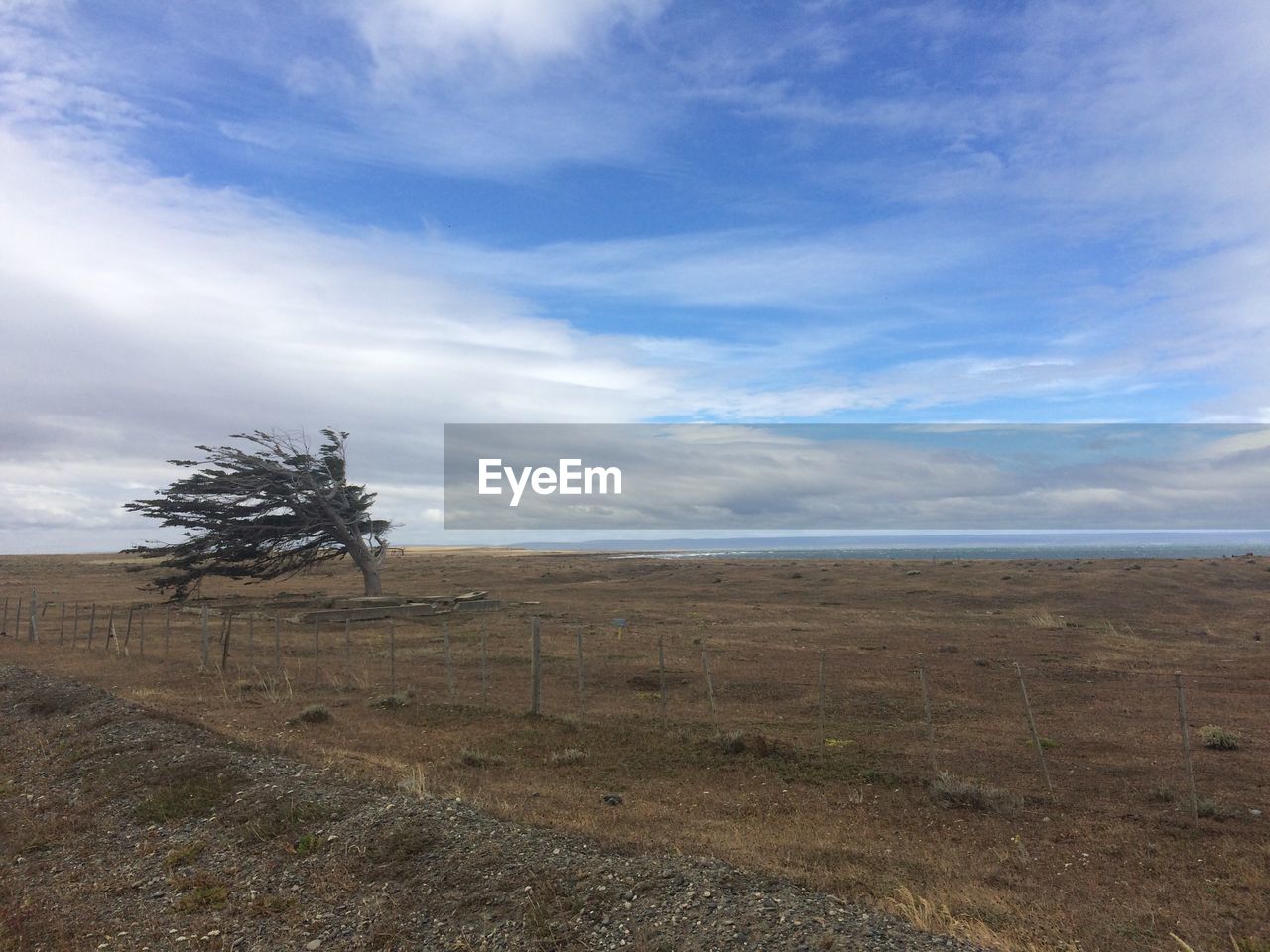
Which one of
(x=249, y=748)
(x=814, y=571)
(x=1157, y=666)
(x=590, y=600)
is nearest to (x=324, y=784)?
(x=249, y=748)

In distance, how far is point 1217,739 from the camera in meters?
14.1

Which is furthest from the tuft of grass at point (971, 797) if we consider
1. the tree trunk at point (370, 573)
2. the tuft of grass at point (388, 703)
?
the tree trunk at point (370, 573)

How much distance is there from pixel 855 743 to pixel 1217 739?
639cm

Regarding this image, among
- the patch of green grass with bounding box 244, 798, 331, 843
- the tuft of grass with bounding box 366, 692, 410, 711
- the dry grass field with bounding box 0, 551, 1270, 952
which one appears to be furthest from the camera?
the tuft of grass with bounding box 366, 692, 410, 711

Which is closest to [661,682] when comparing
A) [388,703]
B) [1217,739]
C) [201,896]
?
[388,703]

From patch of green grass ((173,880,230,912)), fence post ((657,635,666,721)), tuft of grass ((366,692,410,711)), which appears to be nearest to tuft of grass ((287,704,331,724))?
tuft of grass ((366,692,410,711))

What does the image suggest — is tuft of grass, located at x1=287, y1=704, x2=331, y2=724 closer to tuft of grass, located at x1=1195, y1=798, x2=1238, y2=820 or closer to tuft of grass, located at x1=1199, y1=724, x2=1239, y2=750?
tuft of grass, located at x1=1195, y1=798, x2=1238, y2=820

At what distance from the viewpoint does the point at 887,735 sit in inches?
605

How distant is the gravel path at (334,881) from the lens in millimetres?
6918

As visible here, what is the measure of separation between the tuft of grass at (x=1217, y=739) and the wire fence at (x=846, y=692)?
0.14 ft

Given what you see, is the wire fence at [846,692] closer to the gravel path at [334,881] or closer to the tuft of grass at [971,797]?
the tuft of grass at [971,797]

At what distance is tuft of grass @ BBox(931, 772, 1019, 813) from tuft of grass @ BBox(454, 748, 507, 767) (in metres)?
7.01

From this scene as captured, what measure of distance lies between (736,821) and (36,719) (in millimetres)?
14693

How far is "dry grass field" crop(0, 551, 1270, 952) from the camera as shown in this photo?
325 inches
